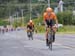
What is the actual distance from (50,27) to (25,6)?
12428 cm

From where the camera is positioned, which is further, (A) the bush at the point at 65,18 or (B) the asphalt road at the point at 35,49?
(A) the bush at the point at 65,18

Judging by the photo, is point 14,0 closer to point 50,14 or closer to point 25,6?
point 25,6

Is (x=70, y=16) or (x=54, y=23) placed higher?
(x=54, y=23)

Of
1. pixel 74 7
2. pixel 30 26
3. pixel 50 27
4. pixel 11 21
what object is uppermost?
pixel 50 27

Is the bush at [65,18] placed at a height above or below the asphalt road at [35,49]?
below

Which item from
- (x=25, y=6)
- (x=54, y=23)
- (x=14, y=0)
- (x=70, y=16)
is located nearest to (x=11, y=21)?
(x=25, y=6)

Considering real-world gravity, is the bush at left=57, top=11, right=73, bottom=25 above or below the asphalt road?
below

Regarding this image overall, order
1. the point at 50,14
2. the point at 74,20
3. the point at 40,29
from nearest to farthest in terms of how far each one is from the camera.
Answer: the point at 50,14, the point at 40,29, the point at 74,20

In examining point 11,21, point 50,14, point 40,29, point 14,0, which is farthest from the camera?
point 11,21

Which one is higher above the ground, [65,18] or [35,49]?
[35,49]

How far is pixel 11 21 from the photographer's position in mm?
170875

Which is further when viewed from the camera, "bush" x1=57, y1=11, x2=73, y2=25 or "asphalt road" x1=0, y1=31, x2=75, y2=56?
"bush" x1=57, y1=11, x2=73, y2=25

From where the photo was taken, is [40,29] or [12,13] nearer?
[40,29]

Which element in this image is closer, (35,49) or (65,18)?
(35,49)
